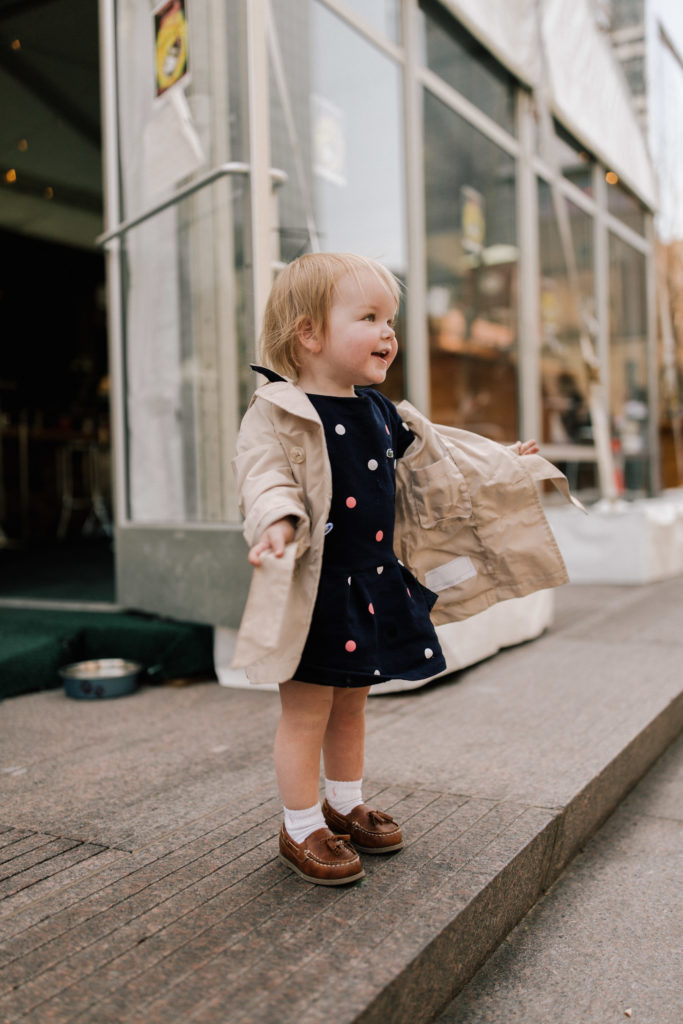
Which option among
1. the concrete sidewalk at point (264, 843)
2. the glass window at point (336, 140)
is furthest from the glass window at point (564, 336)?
the concrete sidewalk at point (264, 843)

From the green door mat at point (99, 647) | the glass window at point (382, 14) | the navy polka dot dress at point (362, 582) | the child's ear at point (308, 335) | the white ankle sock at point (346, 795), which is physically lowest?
the white ankle sock at point (346, 795)

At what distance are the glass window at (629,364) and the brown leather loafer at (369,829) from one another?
7.22 metres

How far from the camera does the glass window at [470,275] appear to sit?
18.2 feet

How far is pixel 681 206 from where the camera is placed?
10.5 metres

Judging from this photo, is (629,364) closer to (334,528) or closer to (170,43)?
(170,43)

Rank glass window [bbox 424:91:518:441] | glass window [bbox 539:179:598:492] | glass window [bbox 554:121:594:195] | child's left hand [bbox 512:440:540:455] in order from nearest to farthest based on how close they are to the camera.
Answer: child's left hand [bbox 512:440:540:455], glass window [bbox 424:91:518:441], glass window [bbox 539:179:598:492], glass window [bbox 554:121:594:195]

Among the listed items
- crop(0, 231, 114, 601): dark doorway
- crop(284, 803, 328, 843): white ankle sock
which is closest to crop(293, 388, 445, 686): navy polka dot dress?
crop(284, 803, 328, 843): white ankle sock

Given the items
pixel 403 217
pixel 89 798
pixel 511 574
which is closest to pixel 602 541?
pixel 403 217

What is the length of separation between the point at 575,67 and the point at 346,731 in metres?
6.92

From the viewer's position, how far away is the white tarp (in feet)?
19.5

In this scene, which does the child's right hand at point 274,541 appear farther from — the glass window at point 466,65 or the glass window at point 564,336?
the glass window at point 564,336

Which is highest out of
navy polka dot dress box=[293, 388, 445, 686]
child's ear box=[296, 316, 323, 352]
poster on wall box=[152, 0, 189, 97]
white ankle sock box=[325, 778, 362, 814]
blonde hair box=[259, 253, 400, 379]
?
poster on wall box=[152, 0, 189, 97]

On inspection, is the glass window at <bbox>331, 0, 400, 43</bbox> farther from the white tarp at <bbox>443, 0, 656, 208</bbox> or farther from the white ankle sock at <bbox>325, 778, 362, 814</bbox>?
the white ankle sock at <bbox>325, 778, 362, 814</bbox>

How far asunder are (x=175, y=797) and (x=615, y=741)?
1326 mm
